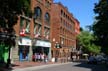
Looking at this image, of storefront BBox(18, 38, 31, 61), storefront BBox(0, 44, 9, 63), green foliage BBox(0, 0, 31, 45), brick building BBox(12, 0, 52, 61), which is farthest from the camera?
storefront BBox(18, 38, 31, 61)

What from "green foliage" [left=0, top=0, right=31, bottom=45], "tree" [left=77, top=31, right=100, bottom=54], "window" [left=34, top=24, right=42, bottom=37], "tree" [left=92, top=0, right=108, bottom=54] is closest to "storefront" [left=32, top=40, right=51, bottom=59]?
"window" [left=34, top=24, right=42, bottom=37]

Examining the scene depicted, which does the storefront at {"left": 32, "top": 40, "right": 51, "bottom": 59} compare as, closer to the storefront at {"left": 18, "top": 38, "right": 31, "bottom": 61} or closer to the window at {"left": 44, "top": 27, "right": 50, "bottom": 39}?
the window at {"left": 44, "top": 27, "right": 50, "bottom": 39}

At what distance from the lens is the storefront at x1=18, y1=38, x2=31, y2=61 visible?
51.6 metres

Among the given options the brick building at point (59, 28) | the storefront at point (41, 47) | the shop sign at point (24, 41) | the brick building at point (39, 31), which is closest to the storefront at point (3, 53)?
the brick building at point (39, 31)

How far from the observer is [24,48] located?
2131 inches

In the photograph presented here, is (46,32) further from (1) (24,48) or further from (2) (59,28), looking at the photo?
(2) (59,28)

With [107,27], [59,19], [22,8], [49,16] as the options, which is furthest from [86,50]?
[22,8]

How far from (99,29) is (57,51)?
21.2m

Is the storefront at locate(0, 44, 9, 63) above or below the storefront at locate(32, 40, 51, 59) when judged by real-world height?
below

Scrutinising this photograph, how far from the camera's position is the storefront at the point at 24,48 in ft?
169

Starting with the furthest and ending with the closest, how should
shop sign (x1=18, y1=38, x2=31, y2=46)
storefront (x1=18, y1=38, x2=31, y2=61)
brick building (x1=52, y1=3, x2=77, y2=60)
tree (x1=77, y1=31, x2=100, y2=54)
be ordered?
tree (x1=77, y1=31, x2=100, y2=54)
brick building (x1=52, y1=3, x2=77, y2=60)
storefront (x1=18, y1=38, x2=31, y2=61)
shop sign (x1=18, y1=38, x2=31, y2=46)

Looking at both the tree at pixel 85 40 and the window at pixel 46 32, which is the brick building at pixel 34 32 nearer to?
the window at pixel 46 32

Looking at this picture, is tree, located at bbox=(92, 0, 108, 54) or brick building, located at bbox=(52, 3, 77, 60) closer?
tree, located at bbox=(92, 0, 108, 54)

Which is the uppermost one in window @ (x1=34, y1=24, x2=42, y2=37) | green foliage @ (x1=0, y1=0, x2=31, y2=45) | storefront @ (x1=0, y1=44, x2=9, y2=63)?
window @ (x1=34, y1=24, x2=42, y2=37)
